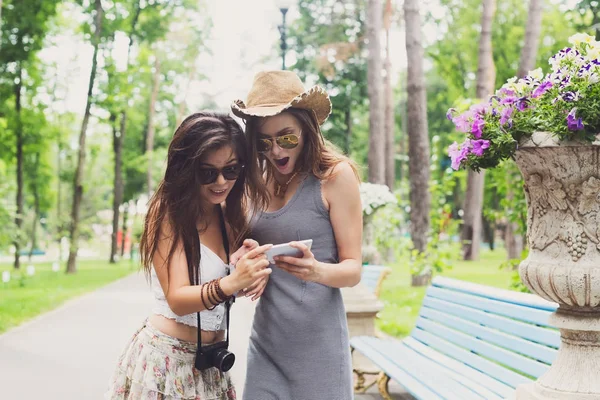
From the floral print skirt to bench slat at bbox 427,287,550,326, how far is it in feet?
7.13

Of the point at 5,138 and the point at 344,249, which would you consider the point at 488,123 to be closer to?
the point at 344,249

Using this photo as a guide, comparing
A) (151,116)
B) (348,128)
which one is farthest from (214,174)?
(151,116)

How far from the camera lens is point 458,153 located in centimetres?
352

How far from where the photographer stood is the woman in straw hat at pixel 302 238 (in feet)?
9.41

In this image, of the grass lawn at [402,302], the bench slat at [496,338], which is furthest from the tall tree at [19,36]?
the bench slat at [496,338]

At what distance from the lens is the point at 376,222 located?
1836 centimetres

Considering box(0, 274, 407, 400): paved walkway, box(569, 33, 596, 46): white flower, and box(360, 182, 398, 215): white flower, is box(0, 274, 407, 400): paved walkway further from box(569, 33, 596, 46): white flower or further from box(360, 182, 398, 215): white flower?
box(569, 33, 596, 46): white flower

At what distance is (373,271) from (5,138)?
65.1ft

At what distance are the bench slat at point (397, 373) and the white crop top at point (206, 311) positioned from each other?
216 centimetres

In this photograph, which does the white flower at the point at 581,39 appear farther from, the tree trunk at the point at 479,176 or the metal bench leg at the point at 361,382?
the tree trunk at the point at 479,176

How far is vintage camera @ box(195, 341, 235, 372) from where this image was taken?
9.23 feet

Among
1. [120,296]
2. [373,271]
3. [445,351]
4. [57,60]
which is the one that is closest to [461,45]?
[57,60]

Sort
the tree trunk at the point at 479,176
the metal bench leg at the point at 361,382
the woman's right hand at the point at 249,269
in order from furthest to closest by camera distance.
A: the tree trunk at the point at 479,176
the metal bench leg at the point at 361,382
the woman's right hand at the point at 249,269

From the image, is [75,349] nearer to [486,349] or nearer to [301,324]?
[486,349]
